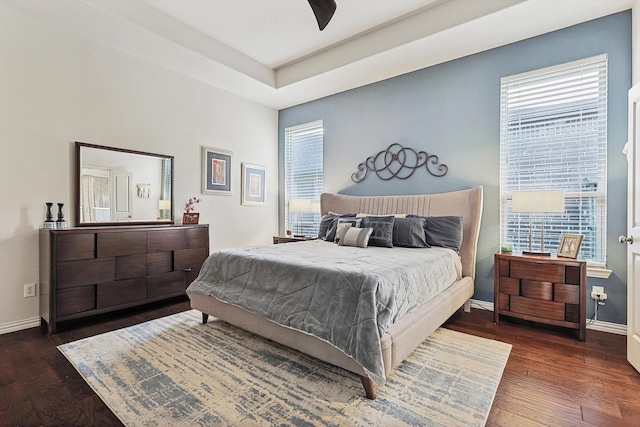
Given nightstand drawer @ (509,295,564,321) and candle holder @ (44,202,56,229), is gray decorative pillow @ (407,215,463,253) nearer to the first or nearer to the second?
nightstand drawer @ (509,295,564,321)

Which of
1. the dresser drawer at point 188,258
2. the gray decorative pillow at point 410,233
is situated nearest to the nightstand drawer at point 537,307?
the gray decorative pillow at point 410,233

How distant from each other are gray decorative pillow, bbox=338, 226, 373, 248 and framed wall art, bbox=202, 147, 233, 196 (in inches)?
83.3

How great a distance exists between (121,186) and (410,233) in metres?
3.20

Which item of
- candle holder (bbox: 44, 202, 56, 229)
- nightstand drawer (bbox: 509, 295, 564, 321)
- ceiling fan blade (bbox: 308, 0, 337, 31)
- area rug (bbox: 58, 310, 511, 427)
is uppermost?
ceiling fan blade (bbox: 308, 0, 337, 31)

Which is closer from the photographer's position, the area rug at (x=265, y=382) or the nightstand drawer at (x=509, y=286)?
the area rug at (x=265, y=382)

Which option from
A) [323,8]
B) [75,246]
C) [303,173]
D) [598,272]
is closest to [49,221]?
[75,246]

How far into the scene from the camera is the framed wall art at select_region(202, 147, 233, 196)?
4.29m

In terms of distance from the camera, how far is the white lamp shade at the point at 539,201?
8.78 feet

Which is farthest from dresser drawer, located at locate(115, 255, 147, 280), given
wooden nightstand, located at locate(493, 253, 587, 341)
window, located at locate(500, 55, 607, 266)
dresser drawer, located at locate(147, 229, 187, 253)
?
window, located at locate(500, 55, 607, 266)

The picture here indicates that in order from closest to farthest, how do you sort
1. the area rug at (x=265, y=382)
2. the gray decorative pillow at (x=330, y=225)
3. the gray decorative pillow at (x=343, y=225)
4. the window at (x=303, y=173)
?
the area rug at (x=265, y=382) < the gray decorative pillow at (x=343, y=225) < the gray decorative pillow at (x=330, y=225) < the window at (x=303, y=173)

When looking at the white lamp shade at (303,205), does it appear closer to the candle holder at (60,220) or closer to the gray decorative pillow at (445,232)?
the gray decorative pillow at (445,232)

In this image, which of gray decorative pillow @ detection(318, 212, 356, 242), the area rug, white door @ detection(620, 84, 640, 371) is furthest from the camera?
gray decorative pillow @ detection(318, 212, 356, 242)

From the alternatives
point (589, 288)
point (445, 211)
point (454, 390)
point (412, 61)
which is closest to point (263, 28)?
point (412, 61)

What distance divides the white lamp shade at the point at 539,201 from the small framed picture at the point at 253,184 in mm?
3572
